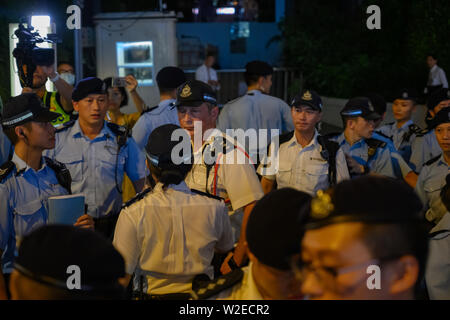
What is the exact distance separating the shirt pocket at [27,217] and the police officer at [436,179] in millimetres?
3177

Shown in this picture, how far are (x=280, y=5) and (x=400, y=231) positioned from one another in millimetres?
24252

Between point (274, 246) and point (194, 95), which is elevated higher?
point (194, 95)

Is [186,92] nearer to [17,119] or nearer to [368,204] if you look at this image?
[17,119]

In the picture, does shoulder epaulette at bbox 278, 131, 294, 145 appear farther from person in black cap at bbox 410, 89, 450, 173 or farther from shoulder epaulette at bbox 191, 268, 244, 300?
shoulder epaulette at bbox 191, 268, 244, 300

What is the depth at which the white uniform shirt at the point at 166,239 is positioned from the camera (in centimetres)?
310

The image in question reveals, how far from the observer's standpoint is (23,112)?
398cm

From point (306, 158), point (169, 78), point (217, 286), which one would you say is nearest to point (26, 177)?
point (217, 286)

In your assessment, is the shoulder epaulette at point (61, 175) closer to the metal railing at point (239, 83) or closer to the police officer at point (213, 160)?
the police officer at point (213, 160)

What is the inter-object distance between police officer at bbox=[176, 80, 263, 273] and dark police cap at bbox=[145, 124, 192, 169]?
0.69 metres

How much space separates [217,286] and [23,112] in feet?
7.65

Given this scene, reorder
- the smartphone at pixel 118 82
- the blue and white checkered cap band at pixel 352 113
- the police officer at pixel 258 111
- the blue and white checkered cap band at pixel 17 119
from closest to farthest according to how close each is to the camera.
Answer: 1. the blue and white checkered cap band at pixel 17 119
2. the blue and white checkered cap band at pixel 352 113
3. the smartphone at pixel 118 82
4. the police officer at pixel 258 111

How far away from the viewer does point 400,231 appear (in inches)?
71.6

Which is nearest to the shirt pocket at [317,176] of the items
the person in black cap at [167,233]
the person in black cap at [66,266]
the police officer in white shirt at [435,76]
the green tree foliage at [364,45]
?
the person in black cap at [167,233]
